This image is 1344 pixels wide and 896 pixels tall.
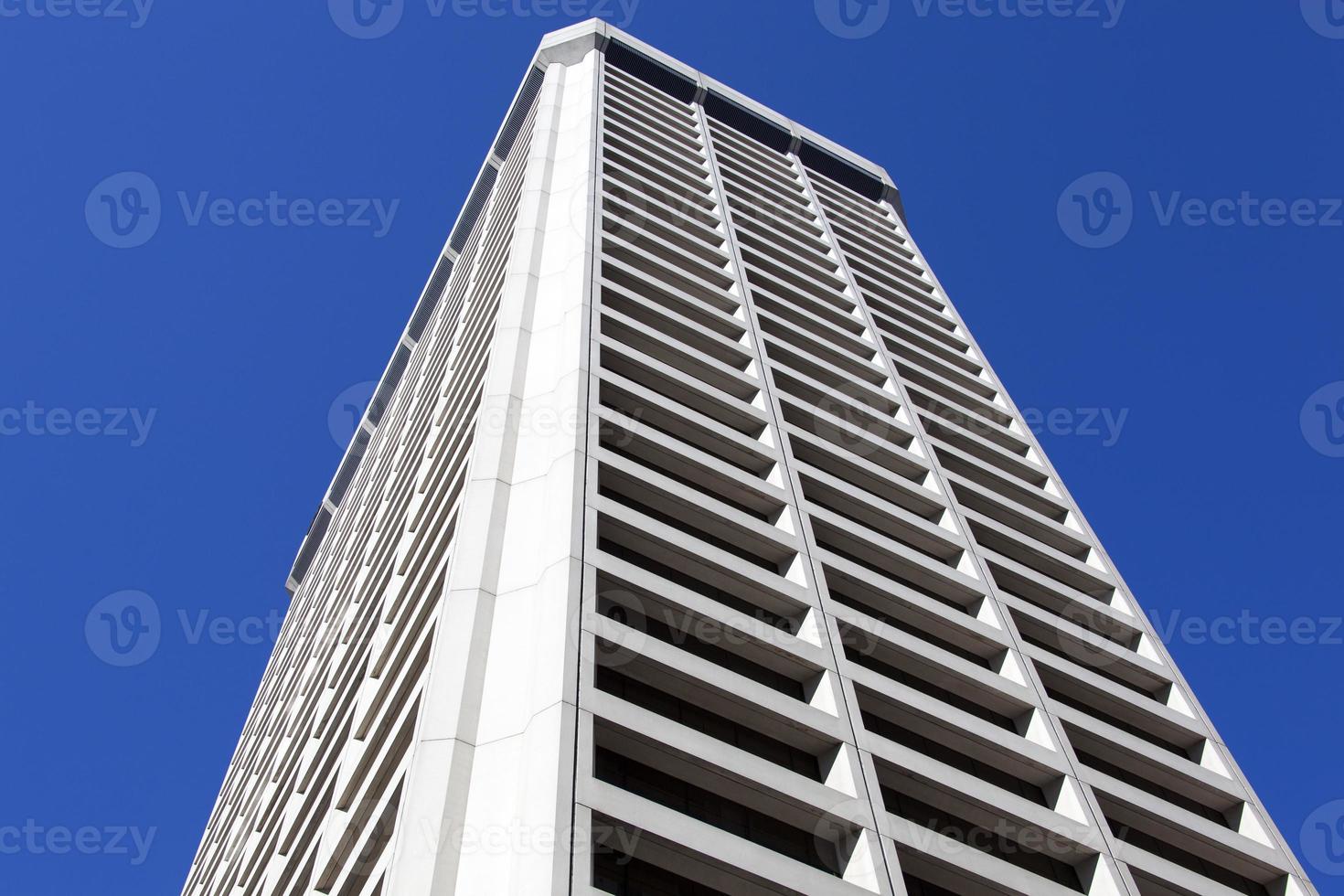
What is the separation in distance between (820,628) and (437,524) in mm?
8420

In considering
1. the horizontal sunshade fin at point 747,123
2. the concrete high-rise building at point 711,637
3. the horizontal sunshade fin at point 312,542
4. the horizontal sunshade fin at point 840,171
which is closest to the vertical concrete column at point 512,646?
the concrete high-rise building at point 711,637

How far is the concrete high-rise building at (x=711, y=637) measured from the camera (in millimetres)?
14766

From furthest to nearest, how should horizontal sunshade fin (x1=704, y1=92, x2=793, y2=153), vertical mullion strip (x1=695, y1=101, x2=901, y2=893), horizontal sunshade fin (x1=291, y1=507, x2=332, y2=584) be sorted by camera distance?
horizontal sunshade fin (x1=291, y1=507, x2=332, y2=584) → horizontal sunshade fin (x1=704, y1=92, x2=793, y2=153) → vertical mullion strip (x1=695, y1=101, x2=901, y2=893)

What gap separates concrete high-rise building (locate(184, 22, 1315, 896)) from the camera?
1477 centimetres

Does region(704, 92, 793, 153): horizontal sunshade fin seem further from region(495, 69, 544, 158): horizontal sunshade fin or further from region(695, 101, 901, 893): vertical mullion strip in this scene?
region(695, 101, 901, 893): vertical mullion strip

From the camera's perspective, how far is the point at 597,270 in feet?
90.1

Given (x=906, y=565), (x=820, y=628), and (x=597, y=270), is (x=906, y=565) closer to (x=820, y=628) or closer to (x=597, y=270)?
(x=820, y=628)

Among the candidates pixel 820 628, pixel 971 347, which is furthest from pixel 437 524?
pixel 971 347

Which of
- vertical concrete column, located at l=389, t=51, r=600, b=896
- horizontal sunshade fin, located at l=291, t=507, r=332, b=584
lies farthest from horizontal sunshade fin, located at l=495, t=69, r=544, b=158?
vertical concrete column, located at l=389, t=51, r=600, b=896

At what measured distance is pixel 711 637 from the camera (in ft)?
58.9

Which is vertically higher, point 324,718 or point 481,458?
point 481,458

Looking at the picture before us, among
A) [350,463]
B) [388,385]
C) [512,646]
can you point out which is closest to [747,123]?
[388,385]

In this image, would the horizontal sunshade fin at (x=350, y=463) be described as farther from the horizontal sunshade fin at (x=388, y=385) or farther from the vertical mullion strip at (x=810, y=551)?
the vertical mullion strip at (x=810, y=551)

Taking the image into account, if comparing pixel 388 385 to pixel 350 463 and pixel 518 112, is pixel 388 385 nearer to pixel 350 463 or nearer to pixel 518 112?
pixel 350 463
